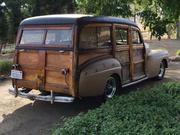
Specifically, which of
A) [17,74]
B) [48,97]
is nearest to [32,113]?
[48,97]

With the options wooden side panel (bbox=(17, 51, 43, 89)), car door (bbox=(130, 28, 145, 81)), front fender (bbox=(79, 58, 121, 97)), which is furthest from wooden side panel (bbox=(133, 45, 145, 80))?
wooden side panel (bbox=(17, 51, 43, 89))

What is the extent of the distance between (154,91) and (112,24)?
8.30 feet

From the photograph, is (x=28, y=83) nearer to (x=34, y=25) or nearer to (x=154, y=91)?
(x=34, y=25)

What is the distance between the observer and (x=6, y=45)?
21.8 meters

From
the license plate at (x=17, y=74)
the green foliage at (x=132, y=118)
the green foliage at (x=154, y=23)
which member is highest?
the green foliage at (x=154, y=23)

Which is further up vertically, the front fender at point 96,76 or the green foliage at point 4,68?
the front fender at point 96,76

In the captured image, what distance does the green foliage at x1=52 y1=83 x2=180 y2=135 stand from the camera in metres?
4.81

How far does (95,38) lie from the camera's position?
827 centimetres

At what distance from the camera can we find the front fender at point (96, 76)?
762cm

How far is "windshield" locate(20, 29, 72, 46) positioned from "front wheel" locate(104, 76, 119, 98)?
134cm

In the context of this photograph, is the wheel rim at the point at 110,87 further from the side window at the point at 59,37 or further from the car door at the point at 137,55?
the side window at the point at 59,37

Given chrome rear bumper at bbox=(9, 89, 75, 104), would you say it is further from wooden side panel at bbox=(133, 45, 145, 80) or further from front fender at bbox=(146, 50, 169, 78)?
front fender at bbox=(146, 50, 169, 78)

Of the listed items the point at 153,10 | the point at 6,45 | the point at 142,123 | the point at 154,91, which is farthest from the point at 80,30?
the point at 6,45

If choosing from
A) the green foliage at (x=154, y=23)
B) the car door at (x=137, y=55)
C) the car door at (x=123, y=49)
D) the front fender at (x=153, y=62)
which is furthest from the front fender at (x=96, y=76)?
the front fender at (x=153, y=62)
